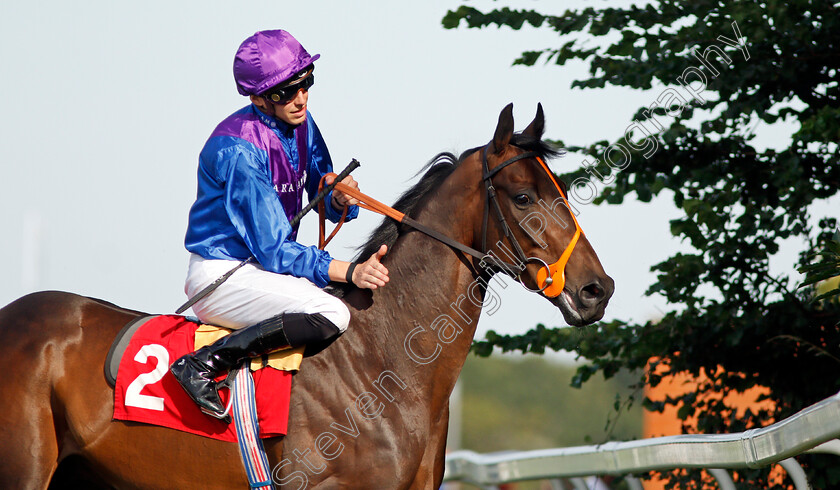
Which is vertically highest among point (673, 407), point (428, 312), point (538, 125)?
point (538, 125)

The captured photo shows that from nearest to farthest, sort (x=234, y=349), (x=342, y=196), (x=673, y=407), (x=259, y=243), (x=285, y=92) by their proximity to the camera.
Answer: (x=234, y=349) → (x=259, y=243) → (x=285, y=92) → (x=342, y=196) → (x=673, y=407)

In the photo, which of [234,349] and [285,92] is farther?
[285,92]

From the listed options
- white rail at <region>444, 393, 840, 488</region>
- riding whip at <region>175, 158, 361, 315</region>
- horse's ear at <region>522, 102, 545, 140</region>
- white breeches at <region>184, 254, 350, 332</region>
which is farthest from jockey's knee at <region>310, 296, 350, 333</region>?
white rail at <region>444, 393, 840, 488</region>

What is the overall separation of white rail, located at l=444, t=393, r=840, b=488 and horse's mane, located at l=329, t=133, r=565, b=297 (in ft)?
4.45

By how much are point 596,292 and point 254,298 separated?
4.56 feet

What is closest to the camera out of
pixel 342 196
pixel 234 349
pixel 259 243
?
pixel 234 349

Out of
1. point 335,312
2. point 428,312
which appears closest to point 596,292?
point 428,312

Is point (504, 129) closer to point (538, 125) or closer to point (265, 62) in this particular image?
point (538, 125)

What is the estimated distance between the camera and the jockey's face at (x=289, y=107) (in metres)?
3.83

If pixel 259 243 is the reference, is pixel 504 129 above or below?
above

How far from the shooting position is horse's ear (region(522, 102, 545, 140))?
3.86 metres

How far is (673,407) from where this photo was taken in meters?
5.54

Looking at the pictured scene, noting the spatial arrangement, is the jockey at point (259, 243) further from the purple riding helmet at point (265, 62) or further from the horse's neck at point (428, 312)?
the horse's neck at point (428, 312)

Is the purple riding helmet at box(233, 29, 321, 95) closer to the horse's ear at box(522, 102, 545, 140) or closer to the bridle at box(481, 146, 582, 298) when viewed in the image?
the bridle at box(481, 146, 582, 298)
